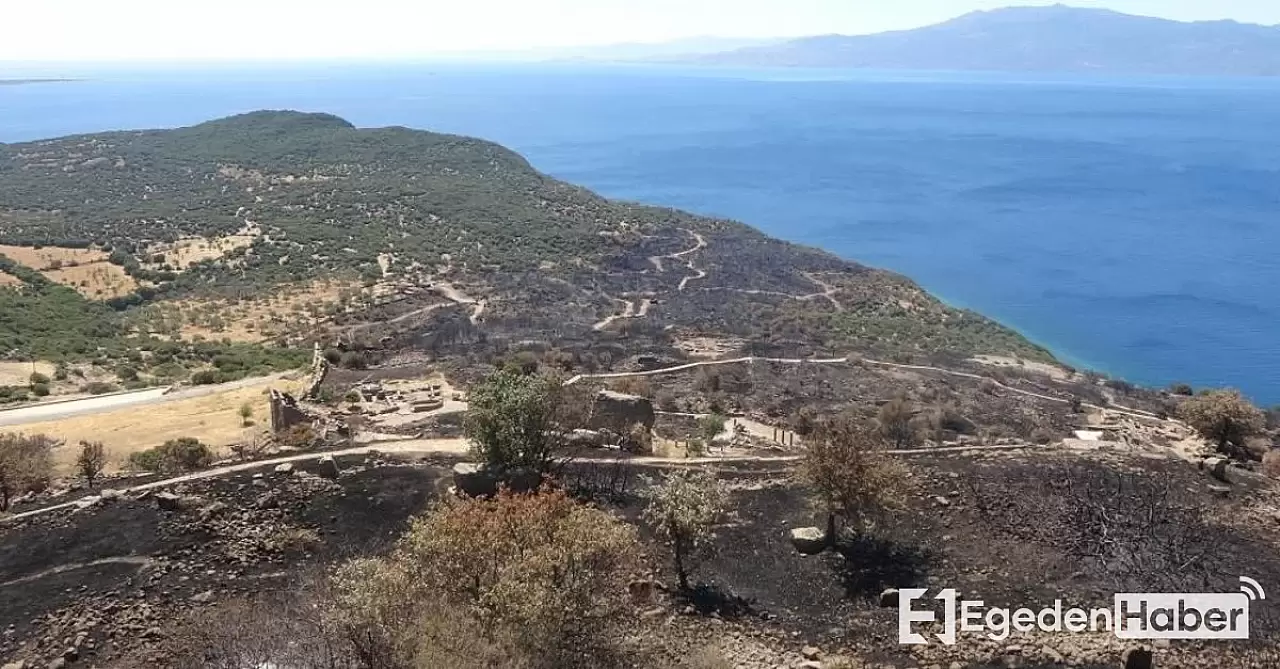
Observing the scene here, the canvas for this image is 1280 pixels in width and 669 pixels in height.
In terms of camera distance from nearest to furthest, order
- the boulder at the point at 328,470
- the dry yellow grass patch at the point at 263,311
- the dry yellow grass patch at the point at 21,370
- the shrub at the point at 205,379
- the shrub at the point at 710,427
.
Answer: the boulder at the point at 328,470, the shrub at the point at 710,427, the dry yellow grass patch at the point at 21,370, the shrub at the point at 205,379, the dry yellow grass patch at the point at 263,311

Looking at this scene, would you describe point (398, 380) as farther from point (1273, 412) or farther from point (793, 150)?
point (793, 150)

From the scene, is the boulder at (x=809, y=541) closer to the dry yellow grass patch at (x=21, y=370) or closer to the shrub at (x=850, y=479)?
the shrub at (x=850, y=479)

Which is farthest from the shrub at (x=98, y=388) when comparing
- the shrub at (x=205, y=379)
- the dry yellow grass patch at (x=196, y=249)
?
the dry yellow grass patch at (x=196, y=249)

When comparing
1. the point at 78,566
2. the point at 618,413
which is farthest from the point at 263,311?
the point at 78,566

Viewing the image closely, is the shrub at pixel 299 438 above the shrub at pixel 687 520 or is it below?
below

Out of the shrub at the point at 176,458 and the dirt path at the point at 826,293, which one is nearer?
the shrub at the point at 176,458

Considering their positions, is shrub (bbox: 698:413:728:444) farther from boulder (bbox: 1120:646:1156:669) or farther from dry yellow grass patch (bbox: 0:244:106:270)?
dry yellow grass patch (bbox: 0:244:106:270)
